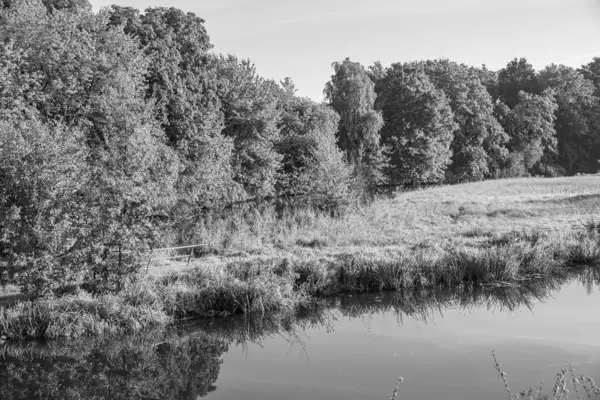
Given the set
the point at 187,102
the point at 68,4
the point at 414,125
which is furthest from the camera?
the point at 414,125

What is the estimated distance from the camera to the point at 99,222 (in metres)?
18.1

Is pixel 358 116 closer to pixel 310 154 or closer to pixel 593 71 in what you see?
pixel 310 154

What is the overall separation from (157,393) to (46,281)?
18.7 ft

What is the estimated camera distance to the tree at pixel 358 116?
49.2 metres

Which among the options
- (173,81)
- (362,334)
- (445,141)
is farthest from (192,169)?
(445,141)

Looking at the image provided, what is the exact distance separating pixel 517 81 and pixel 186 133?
5891cm

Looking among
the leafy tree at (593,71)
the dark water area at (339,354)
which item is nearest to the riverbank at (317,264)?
the dark water area at (339,354)

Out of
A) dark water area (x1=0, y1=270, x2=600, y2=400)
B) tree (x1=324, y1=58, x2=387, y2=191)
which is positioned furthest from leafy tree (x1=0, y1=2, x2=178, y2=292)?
tree (x1=324, y1=58, x2=387, y2=191)

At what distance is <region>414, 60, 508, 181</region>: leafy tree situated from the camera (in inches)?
2359

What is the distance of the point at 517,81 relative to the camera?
3115 inches

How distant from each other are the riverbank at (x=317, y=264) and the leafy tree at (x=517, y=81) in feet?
154

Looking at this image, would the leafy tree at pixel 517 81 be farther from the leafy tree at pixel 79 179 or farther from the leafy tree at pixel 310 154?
the leafy tree at pixel 79 179

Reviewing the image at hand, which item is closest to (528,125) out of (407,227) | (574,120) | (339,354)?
(574,120)

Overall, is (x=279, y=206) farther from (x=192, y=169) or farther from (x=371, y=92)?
(x=371, y=92)
